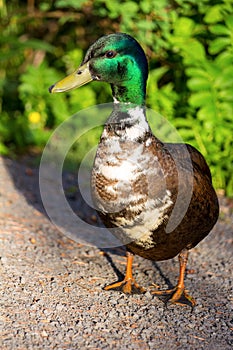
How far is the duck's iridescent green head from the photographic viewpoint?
3.25 metres

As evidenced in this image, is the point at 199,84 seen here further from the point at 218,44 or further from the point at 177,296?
the point at 177,296

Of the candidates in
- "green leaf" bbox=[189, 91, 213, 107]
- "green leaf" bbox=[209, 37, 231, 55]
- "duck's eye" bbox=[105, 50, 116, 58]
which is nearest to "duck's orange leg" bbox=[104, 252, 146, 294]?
"duck's eye" bbox=[105, 50, 116, 58]

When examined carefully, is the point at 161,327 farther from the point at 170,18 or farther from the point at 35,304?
the point at 170,18

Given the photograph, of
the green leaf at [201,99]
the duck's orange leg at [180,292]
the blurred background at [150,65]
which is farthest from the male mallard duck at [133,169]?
the blurred background at [150,65]

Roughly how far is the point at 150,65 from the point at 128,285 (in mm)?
2922

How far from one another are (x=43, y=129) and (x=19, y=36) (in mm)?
1375

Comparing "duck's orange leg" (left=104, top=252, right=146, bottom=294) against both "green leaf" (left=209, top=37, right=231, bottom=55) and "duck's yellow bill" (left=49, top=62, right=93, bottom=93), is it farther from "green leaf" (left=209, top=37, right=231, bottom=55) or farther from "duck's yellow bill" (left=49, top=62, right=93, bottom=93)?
"green leaf" (left=209, top=37, right=231, bottom=55)

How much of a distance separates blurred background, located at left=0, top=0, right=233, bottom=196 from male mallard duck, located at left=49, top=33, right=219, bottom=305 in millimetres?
1790

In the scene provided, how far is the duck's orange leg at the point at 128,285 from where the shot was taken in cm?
360

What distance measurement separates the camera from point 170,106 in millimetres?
5605

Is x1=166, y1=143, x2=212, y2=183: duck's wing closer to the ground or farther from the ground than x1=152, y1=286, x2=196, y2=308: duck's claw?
farther from the ground

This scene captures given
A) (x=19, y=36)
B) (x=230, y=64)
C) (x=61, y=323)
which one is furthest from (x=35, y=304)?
(x=19, y=36)

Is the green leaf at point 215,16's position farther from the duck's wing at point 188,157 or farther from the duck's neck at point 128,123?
the duck's neck at point 128,123

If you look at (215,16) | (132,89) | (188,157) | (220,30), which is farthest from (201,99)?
(132,89)
